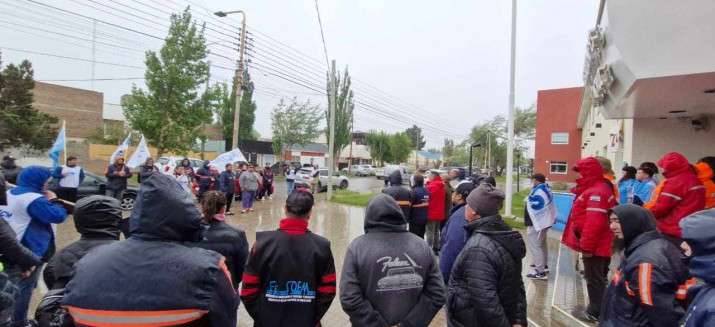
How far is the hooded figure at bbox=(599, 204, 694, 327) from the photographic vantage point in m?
2.35

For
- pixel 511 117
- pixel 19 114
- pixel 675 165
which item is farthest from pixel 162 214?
pixel 19 114

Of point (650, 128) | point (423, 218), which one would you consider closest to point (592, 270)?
point (423, 218)

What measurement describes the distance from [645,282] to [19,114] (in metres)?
28.1

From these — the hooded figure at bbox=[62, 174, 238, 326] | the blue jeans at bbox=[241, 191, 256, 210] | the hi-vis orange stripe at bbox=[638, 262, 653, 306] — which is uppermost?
the hooded figure at bbox=[62, 174, 238, 326]

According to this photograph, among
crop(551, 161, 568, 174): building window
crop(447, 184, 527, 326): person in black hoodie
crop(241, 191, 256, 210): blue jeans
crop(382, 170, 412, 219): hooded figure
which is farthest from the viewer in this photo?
crop(551, 161, 568, 174): building window

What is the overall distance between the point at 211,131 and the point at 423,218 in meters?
48.7

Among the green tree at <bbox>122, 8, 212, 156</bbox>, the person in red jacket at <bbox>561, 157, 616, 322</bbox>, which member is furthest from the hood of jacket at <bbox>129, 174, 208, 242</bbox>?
the green tree at <bbox>122, 8, 212, 156</bbox>

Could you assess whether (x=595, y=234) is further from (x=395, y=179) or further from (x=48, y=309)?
(x=48, y=309)

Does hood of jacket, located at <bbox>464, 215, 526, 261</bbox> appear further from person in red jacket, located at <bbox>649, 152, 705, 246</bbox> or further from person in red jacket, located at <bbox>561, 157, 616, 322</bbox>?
person in red jacket, located at <bbox>649, 152, 705, 246</bbox>

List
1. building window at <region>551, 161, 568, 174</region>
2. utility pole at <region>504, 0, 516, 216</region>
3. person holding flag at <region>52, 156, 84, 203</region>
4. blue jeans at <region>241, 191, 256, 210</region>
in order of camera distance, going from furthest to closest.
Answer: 1. building window at <region>551, 161, 568, 174</region>
2. blue jeans at <region>241, 191, 256, 210</region>
3. utility pole at <region>504, 0, 516, 216</region>
4. person holding flag at <region>52, 156, 84, 203</region>

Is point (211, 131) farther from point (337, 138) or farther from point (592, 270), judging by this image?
point (592, 270)

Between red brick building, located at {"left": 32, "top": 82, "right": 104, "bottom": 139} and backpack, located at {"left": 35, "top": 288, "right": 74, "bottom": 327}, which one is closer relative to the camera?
backpack, located at {"left": 35, "top": 288, "right": 74, "bottom": 327}

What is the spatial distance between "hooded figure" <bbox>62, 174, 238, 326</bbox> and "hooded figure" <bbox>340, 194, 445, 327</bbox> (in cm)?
98

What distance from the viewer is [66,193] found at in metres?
8.76
